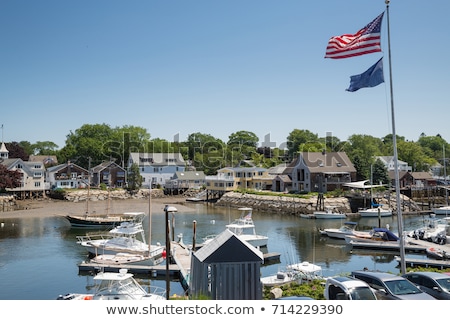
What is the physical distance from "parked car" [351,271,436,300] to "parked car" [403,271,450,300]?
57cm

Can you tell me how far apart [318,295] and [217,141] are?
8622 cm

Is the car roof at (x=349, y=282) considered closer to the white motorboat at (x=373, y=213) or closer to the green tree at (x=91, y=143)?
the white motorboat at (x=373, y=213)

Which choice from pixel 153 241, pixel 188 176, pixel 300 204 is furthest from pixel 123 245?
pixel 188 176

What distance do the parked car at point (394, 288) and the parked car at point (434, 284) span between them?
57 centimetres

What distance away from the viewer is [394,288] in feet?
32.7

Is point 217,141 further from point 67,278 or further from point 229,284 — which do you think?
point 229,284

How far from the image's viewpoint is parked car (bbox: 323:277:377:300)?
949 centimetres

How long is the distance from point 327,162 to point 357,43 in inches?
1660

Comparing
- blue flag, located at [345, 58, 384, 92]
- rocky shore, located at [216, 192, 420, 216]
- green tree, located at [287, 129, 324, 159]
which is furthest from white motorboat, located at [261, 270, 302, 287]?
green tree, located at [287, 129, 324, 159]

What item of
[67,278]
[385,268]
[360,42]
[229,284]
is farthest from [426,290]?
[67,278]

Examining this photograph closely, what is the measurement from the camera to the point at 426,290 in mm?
10484

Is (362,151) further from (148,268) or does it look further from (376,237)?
(148,268)

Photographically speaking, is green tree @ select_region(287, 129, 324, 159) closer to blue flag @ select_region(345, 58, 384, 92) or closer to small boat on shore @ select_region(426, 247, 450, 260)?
small boat on shore @ select_region(426, 247, 450, 260)
